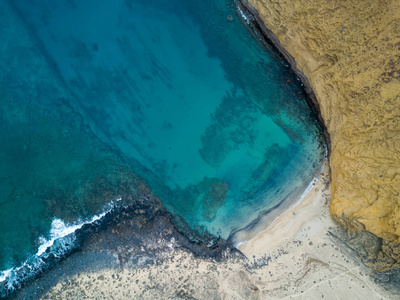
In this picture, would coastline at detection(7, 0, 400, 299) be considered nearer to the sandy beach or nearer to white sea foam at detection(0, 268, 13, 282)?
the sandy beach

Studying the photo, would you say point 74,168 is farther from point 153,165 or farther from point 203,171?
point 203,171

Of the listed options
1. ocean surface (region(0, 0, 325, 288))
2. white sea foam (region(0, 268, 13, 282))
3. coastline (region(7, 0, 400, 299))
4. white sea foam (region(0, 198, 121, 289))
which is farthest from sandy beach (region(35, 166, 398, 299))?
white sea foam (region(0, 268, 13, 282))

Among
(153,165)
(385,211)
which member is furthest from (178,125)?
(385,211)

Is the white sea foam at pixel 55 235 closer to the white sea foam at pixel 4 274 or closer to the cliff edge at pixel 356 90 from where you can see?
the white sea foam at pixel 4 274

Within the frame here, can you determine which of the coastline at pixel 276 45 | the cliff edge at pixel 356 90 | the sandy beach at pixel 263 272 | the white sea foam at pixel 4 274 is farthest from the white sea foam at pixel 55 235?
the cliff edge at pixel 356 90

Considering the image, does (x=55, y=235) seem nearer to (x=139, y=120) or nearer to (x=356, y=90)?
(x=139, y=120)

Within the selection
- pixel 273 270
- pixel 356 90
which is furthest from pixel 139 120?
pixel 356 90
